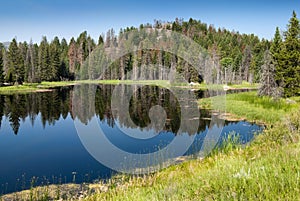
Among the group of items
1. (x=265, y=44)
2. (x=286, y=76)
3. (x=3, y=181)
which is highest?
(x=265, y=44)

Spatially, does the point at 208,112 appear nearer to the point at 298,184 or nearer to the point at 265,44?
the point at 298,184

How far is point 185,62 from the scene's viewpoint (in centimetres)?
6062

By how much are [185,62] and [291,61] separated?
1008 inches

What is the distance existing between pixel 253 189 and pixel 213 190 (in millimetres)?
632

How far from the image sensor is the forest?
121 feet

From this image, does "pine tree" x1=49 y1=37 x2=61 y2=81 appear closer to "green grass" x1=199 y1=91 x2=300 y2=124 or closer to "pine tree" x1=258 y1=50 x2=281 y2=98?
"green grass" x1=199 y1=91 x2=300 y2=124

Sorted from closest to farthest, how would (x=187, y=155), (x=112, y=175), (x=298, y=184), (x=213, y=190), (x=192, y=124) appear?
(x=298, y=184) → (x=213, y=190) → (x=112, y=175) → (x=187, y=155) → (x=192, y=124)

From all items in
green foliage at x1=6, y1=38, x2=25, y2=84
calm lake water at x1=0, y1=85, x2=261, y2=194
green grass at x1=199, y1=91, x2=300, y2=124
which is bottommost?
calm lake water at x1=0, y1=85, x2=261, y2=194

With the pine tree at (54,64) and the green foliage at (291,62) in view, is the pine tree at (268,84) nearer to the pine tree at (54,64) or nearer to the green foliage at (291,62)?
the green foliage at (291,62)

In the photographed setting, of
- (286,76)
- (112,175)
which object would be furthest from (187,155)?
(286,76)

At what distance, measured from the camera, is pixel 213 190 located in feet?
14.8

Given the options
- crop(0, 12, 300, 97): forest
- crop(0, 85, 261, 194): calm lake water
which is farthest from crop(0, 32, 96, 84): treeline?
crop(0, 85, 261, 194): calm lake water

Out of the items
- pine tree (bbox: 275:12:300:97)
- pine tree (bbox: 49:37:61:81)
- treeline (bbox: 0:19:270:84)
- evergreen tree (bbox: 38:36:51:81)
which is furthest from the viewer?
pine tree (bbox: 49:37:61:81)

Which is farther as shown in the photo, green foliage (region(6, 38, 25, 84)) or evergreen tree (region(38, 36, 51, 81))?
evergreen tree (region(38, 36, 51, 81))
